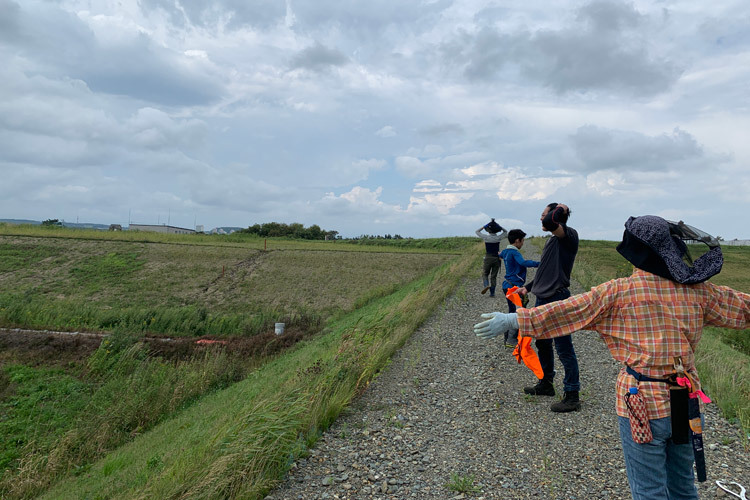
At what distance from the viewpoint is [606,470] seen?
13.6ft

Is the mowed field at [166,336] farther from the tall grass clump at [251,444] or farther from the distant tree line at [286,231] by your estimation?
the distant tree line at [286,231]

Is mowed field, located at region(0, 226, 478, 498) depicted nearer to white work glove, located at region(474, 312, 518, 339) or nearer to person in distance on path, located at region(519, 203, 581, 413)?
white work glove, located at region(474, 312, 518, 339)

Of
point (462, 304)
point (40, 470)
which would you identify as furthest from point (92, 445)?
point (462, 304)

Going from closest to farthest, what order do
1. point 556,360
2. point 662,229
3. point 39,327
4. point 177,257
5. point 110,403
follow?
point 662,229 → point 556,360 → point 110,403 → point 39,327 → point 177,257

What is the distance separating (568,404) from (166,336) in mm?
19079

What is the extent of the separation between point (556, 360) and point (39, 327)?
21.8 m

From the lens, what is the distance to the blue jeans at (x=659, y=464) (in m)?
2.35

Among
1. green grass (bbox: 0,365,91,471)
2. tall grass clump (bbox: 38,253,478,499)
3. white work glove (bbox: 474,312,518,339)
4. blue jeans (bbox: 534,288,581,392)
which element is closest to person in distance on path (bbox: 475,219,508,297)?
tall grass clump (bbox: 38,253,478,499)

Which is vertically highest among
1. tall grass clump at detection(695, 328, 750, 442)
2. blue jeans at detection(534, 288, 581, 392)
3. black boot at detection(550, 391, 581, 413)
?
blue jeans at detection(534, 288, 581, 392)

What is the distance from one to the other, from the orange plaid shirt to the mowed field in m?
2.87

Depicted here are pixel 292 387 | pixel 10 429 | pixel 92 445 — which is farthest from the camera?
pixel 10 429

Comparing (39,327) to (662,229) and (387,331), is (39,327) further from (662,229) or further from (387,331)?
(662,229)

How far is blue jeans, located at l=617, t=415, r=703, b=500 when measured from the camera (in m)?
2.35

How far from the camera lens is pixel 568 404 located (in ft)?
17.6
